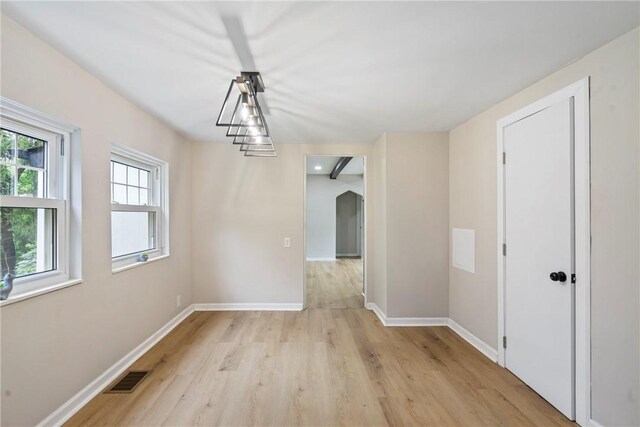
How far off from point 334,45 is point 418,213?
94.8 inches

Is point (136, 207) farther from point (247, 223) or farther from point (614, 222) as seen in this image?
point (614, 222)

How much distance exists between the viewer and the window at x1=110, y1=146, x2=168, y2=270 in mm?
2604

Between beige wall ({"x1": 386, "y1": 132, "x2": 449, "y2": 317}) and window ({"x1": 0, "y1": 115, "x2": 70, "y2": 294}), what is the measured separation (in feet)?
10.2

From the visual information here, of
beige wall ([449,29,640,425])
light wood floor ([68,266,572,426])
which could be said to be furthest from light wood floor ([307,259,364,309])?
beige wall ([449,29,640,425])

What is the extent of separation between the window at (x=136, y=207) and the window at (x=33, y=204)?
52 centimetres

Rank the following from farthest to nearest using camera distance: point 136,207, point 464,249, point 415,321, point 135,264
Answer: point 415,321 → point 464,249 → point 136,207 → point 135,264

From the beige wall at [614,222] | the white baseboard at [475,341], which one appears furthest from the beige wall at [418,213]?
the beige wall at [614,222]

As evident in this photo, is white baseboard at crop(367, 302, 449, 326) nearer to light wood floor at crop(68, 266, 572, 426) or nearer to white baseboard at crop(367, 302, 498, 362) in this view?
white baseboard at crop(367, 302, 498, 362)

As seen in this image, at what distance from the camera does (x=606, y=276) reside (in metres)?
1.69

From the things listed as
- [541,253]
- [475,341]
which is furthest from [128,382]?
[541,253]

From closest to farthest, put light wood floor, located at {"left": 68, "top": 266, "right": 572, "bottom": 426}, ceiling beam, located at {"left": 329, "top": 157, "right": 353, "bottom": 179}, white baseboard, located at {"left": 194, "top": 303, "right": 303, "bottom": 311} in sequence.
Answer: light wood floor, located at {"left": 68, "top": 266, "right": 572, "bottom": 426}
white baseboard, located at {"left": 194, "top": 303, "right": 303, "bottom": 311}
ceiling beam, located at {"left": 329, "top": 157, "right": 353, "bottom": 179}

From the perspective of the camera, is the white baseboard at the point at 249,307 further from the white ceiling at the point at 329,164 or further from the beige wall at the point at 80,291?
the white ceiling at the point at 329,164

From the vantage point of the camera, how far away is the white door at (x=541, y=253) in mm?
1936

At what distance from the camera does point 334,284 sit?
223 inches
